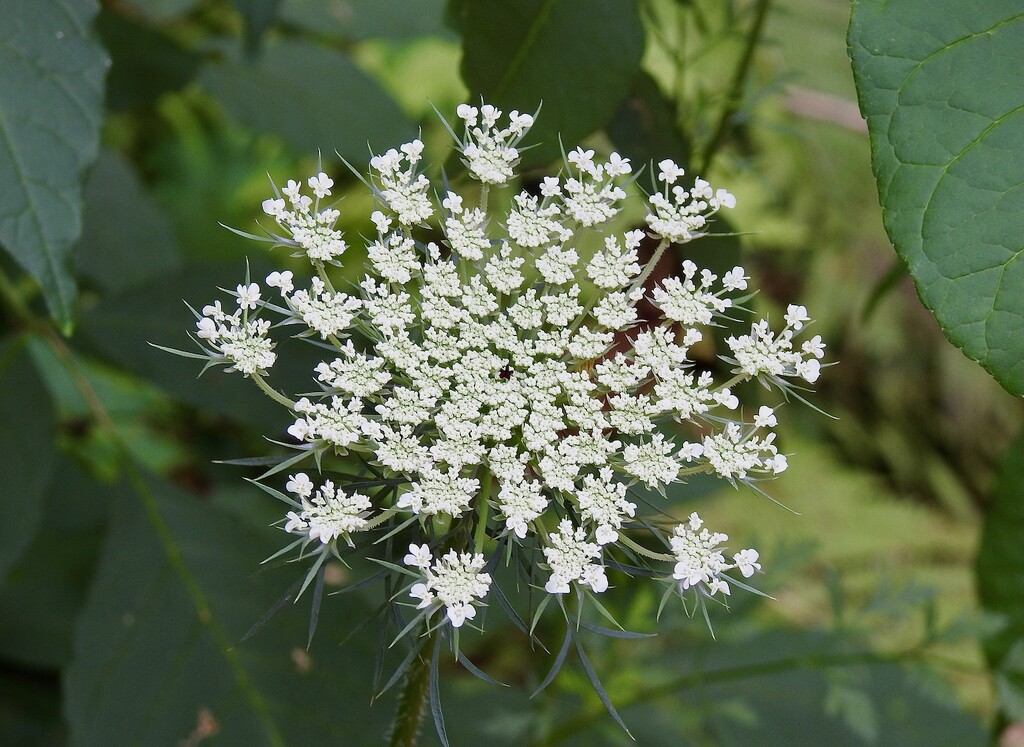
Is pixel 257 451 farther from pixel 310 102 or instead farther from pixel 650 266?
pixel 650 266

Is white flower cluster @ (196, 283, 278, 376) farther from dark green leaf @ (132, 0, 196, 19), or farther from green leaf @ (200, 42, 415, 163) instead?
dark green leaf @ (132, 0, 196, 19)

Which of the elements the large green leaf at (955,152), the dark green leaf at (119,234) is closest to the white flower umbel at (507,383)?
the large green leaf at (955,152)

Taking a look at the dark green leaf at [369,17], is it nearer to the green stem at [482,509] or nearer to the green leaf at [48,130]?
the green leaf at [48,130]

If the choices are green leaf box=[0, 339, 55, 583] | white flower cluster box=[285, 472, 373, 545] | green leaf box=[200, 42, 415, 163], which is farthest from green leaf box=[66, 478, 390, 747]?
green leaf box=[200, 42, 415, 163]

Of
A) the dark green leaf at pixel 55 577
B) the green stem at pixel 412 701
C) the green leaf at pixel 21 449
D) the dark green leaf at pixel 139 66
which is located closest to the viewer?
the green stem at pixel 412 701

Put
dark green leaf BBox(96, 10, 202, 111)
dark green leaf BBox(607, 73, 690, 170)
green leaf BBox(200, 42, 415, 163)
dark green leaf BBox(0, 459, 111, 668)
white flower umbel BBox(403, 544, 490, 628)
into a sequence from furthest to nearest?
1. green leaf BBox(200, 42, 415, 163)
2. dark green leaf BBox(0, 459, 111, 668)
3. dark green leaf BBox(96, 10, 202, 111)
4. dark green leaf BBox(607, 73, 690, 170)
5. white flower umbel BBox(403, 544, 490, 628)

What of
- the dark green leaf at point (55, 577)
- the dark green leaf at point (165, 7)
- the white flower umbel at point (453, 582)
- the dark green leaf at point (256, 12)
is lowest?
the dark green leaf at point (55, 577)

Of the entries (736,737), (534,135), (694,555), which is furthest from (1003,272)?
(736,737)
